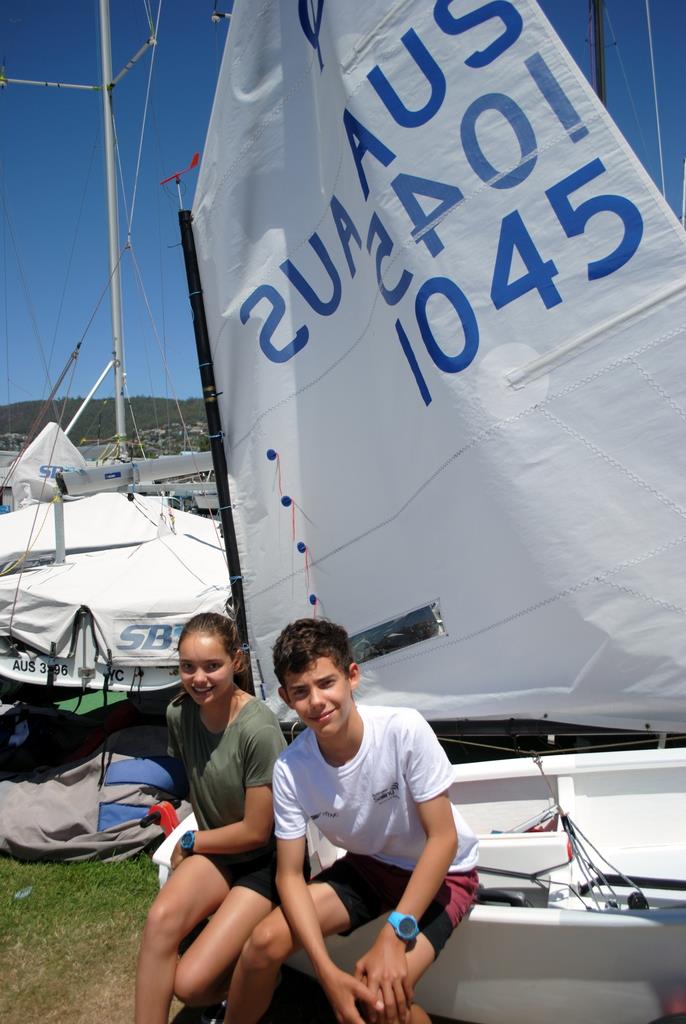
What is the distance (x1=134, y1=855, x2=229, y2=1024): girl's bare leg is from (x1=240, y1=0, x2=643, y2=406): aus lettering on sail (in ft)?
5.03


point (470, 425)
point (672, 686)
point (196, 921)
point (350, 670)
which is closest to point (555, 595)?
point (672, 686)

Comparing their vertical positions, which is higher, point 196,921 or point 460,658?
point 460,658

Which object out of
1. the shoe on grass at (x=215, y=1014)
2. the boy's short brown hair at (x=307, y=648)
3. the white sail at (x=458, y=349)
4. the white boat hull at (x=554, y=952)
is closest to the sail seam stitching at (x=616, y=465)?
the white sail at (x=458, y=349)

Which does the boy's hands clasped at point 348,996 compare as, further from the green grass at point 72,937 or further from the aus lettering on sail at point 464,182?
the aus lettering on sail at point 464,182

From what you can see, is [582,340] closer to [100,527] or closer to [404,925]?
[404,925]

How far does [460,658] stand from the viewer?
2.52 metres

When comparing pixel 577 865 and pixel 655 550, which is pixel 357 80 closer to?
pixel 655 550

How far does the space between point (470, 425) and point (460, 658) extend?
0.78 metres

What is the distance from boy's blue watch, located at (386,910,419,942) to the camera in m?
1.62

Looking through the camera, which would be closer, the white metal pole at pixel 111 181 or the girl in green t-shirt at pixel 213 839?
the girl in green t-shirt at pixel 213 839

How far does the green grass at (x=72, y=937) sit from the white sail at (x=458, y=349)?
4.21 ft

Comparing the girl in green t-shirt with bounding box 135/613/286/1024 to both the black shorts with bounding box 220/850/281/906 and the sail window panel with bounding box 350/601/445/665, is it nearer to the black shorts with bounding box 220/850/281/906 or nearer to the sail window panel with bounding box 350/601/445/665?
the black shorts with bounding box 220/850/281/906

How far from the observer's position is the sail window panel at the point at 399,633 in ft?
8.43

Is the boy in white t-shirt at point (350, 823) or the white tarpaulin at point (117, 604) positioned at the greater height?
the white tarpaulin at point (117, 604)
